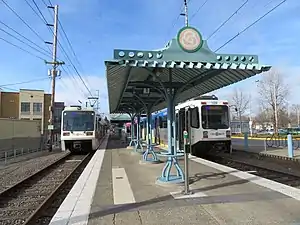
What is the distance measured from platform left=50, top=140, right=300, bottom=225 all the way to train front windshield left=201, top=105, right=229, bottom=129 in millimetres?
8030

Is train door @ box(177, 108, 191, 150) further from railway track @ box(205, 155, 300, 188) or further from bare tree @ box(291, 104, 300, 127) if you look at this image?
bare tree @ box(291, 104, 300, 127)

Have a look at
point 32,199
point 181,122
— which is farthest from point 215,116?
point 32,199

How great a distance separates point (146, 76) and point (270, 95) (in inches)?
1672

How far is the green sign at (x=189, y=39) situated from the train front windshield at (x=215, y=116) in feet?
32.3

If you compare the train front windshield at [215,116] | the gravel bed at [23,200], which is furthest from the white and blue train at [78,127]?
the gravel bed at [23,200]

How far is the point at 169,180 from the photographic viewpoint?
9.48 metres

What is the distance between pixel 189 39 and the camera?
8945 millimetres

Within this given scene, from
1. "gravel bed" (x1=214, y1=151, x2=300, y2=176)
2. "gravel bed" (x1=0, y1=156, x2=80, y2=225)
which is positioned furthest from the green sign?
"gravel bed" (x1=214, y1=151, x2=300, y2=176)

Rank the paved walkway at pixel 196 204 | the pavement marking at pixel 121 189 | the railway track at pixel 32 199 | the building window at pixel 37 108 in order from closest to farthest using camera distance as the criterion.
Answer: the paved walkway at pixel 196 204, the railway track at pixel 32 199, the pavement marking at pixel 121 189, the building window at pixel 37 108

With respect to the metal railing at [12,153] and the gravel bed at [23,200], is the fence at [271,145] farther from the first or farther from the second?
the metal railing at [12,153]

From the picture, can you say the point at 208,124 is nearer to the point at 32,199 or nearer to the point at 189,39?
the point at 189,39

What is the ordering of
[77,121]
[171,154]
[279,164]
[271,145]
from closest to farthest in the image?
[171,154] < [279,164] < [77,121] < [271,145]

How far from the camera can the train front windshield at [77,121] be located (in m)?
23.8

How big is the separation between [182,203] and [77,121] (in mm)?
18071
